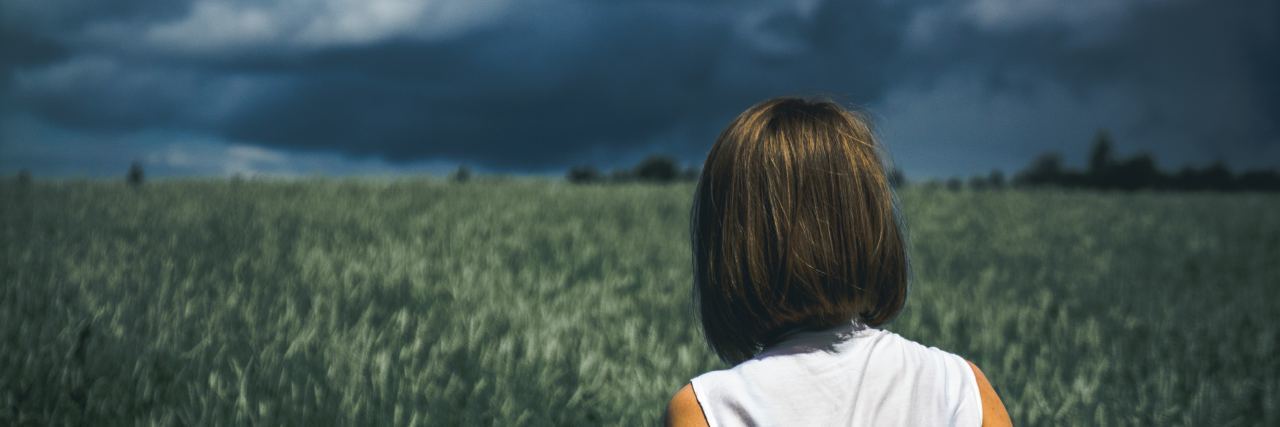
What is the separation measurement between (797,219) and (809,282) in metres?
0.12

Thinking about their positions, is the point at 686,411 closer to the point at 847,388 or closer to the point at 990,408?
the point at 847,388

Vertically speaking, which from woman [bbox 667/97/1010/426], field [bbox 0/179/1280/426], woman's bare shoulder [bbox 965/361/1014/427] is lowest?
field [bbox 0/179/1280/426]

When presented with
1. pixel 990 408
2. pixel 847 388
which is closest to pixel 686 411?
pixel 847 388

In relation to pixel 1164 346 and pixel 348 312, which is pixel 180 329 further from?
pixel 1164 346

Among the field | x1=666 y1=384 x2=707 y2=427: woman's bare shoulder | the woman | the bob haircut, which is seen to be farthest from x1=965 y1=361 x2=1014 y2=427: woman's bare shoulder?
the field

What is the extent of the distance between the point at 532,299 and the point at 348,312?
1.11 m

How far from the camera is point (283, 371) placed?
3.07 metres

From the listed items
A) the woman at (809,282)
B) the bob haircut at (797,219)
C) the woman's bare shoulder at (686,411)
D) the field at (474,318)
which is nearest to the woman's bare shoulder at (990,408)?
the woman at (809,282)

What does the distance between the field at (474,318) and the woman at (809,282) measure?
173cm

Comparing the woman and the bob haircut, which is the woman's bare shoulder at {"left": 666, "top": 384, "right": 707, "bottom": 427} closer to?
the woman

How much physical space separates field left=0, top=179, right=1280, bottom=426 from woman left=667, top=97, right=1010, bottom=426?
1734 mm

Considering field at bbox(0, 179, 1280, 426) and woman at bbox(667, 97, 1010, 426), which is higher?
woman at bbox(667, 97, 1010, 426)

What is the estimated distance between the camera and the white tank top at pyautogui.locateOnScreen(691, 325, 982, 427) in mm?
1324

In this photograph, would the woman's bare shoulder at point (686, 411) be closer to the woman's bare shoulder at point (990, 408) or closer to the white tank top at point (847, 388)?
the white tank top at point (847, 388)
